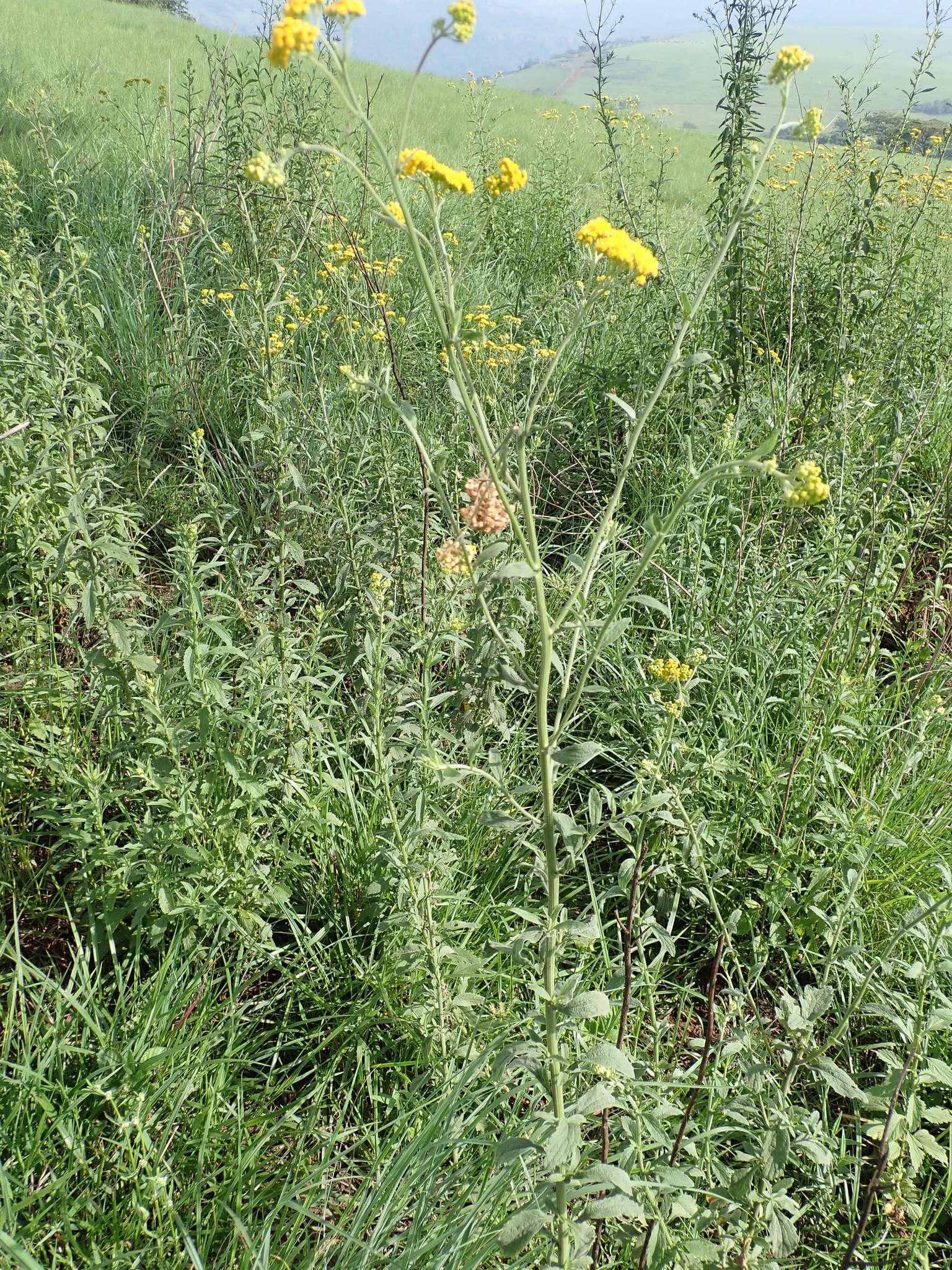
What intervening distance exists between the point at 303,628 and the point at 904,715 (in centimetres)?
164

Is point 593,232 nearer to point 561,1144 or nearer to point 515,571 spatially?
point 515,571

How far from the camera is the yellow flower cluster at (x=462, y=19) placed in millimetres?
1036

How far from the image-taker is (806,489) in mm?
944

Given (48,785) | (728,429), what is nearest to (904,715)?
(728,429)

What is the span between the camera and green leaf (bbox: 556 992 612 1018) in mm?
1004

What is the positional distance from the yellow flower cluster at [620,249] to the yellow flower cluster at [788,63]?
334 mm

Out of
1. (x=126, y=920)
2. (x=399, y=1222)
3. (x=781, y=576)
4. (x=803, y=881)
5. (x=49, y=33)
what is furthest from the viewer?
(x=49, y=33)

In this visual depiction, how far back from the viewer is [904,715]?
2.22m

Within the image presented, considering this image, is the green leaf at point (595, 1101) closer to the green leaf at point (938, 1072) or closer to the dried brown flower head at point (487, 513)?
the green leaf at point (938, 1072)

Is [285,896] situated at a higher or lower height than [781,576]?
lower

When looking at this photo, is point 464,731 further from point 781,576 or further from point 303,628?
point 781,576

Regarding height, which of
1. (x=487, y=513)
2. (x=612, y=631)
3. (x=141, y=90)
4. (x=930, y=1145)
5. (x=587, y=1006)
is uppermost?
(x=141, y=90)

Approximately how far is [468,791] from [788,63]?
1495mm

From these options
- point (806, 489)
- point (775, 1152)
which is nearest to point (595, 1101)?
point (775, 1152)
